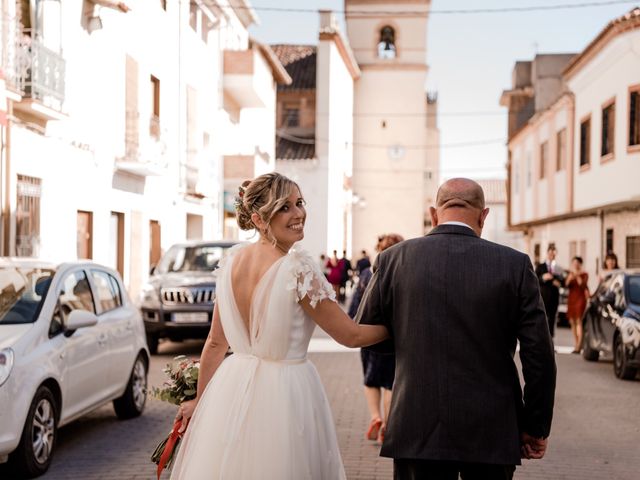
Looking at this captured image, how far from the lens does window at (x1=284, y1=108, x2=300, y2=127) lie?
158 ft

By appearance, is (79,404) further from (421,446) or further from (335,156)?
(335,156)

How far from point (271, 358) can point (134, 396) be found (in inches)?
227

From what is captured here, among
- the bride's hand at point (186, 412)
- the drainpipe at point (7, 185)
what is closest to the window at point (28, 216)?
the drainpipe at point (7, 185)

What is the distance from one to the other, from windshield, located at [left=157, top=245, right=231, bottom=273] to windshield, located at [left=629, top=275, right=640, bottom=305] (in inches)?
259

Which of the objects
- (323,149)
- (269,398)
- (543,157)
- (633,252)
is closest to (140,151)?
(633,252)

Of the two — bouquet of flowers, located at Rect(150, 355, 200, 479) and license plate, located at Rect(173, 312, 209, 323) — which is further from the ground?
bouquet of flowers, located at Rect(150, 355, 200, 479)

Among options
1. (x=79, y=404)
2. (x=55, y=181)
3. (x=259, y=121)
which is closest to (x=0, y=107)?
(x=55, y=181)

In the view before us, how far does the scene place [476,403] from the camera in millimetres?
3611

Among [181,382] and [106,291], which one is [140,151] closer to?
[106,291]

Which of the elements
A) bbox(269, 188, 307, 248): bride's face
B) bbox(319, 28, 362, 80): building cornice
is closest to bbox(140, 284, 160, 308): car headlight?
bbox(269, 188, 307, 248): bride's face

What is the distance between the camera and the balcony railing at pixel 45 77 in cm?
1520

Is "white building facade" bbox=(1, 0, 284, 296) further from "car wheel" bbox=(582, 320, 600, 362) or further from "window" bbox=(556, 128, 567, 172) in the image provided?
"window" bbox=(556, 128, 567, 172)

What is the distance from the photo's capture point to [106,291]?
8945 mm

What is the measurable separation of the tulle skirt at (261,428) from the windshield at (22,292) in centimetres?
369
